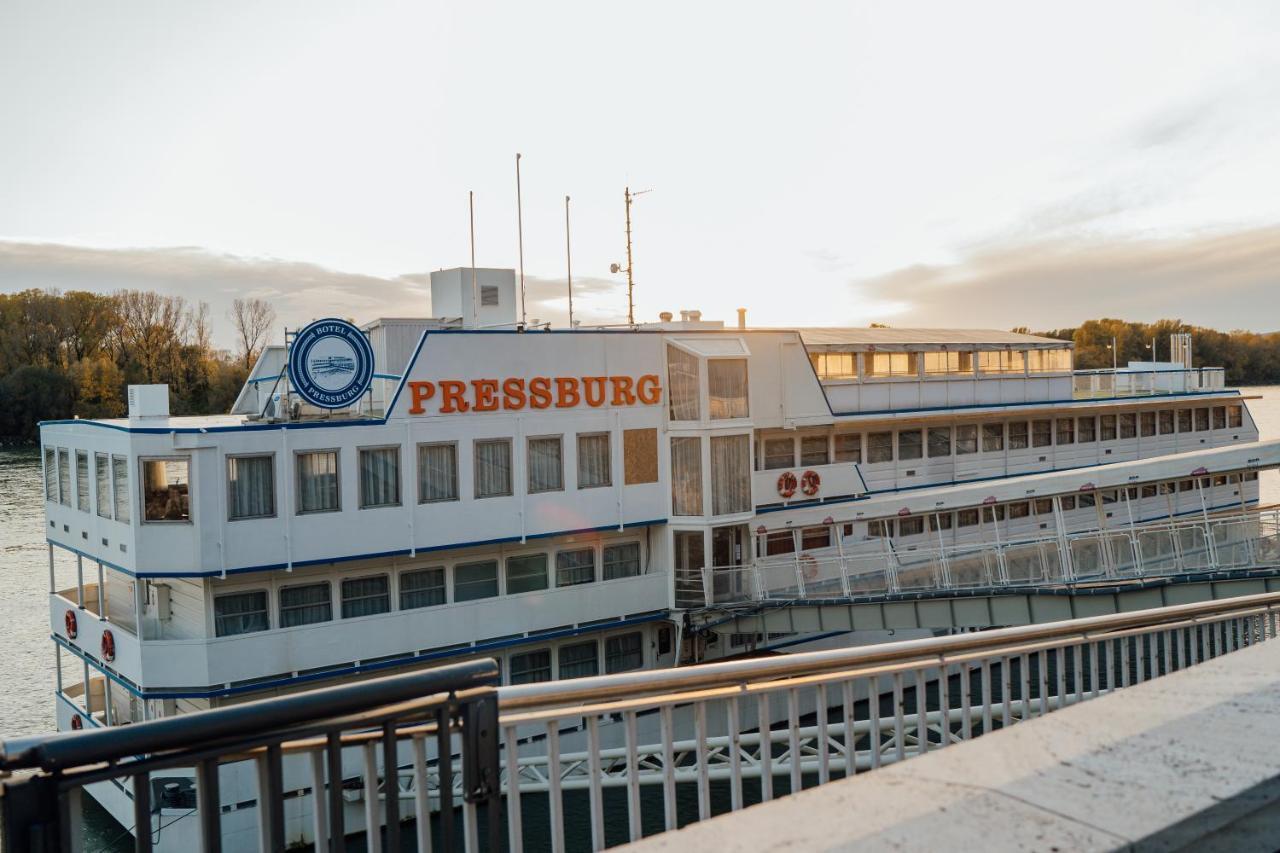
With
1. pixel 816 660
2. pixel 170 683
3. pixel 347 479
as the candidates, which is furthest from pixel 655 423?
pixel 816 660

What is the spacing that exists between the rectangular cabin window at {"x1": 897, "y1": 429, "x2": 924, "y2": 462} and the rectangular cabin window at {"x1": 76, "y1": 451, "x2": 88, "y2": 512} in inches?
758

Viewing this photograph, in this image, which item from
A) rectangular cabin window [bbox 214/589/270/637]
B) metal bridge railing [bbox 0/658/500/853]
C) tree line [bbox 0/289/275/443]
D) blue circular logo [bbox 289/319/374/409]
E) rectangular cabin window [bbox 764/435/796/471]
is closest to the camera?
metal bridge railing [bbox 0/658/500/853]

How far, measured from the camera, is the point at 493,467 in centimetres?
2184

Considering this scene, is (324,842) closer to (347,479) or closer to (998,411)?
(347,479)

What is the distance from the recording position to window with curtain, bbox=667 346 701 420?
23.7m

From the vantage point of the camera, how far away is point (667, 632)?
24609 millimetres

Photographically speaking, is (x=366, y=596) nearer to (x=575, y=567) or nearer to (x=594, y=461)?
(x=575, y=567)

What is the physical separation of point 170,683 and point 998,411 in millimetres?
21871

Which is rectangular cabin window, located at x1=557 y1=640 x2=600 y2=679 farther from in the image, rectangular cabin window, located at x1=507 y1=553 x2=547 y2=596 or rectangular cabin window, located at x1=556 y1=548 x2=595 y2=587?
rectangular cabin window, located at x1=507 y1=553 x2=547 y2=596

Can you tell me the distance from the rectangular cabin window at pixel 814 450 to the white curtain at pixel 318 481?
459 inches

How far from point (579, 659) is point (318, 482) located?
22.7ft

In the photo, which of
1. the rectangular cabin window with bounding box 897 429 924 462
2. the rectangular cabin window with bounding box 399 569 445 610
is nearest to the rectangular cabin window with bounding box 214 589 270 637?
the rectangular cabin window with bounding box 399 569 445 610

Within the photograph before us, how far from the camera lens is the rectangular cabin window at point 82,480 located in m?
21.1

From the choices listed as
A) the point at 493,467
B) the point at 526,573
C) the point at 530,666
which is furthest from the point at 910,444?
the point at 493,467
